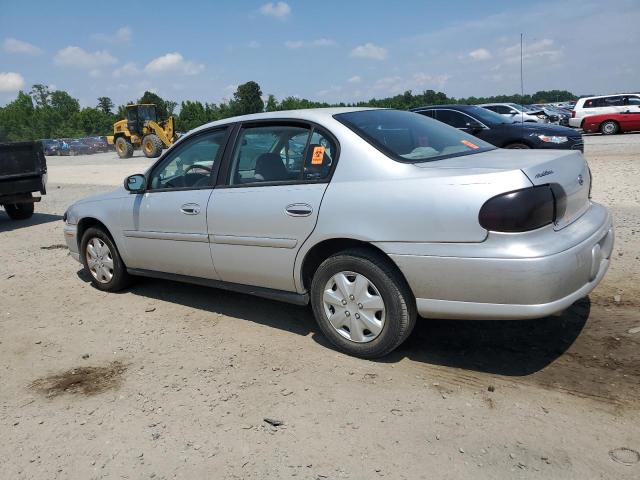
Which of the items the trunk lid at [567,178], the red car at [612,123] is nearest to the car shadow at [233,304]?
the trunk lid at [567,178]

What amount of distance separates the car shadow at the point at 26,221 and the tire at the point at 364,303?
8.28m

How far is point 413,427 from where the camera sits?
2.89m

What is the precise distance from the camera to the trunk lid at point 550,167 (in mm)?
3141

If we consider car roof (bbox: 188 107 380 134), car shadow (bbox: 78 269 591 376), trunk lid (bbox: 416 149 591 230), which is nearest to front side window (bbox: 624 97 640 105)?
car shadow (bbox: 78 269 591 376)

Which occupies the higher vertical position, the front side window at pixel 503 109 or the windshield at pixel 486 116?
the front side window at pixel 503 109

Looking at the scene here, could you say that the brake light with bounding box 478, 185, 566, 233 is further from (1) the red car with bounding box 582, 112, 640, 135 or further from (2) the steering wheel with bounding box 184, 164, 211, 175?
(1) the red car with bounding box 582, 112, 640, 135

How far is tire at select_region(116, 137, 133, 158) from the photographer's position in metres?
29.5

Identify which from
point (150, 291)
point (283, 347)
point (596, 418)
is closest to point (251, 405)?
point (283, 347)

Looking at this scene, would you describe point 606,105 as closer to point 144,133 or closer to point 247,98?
point 144,133

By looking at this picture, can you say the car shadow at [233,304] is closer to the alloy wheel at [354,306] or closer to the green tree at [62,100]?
the alloy wheel at [354,306]

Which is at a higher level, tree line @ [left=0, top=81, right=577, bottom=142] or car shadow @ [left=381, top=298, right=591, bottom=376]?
tree line @ [left=0, top=81, right=577, bottom=142]

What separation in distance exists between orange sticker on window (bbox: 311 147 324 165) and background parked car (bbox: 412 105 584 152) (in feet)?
26.6

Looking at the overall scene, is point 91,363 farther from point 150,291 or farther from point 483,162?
point 483,162

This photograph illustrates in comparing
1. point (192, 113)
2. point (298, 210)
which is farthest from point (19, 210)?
point (192, 113)
